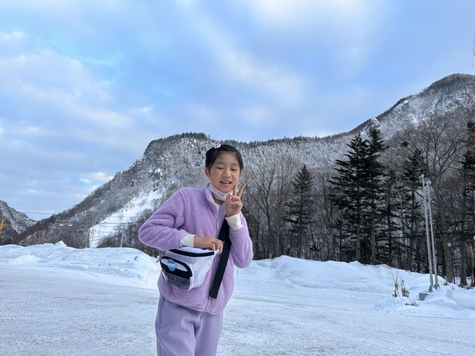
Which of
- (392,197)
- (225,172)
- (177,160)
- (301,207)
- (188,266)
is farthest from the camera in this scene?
(177,160)

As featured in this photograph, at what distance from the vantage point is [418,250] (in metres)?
33.2

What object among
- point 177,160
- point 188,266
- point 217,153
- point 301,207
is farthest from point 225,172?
point 177,160

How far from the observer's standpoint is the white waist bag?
5.14 ft

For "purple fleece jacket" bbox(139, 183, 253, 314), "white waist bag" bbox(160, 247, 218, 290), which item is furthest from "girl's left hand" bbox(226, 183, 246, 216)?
"white waist bag" bbox(160, 247, 218, 290)

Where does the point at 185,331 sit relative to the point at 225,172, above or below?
below

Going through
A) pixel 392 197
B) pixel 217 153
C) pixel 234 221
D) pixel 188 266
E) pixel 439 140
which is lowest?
pixel 188 266

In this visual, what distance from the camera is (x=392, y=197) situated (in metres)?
33.7

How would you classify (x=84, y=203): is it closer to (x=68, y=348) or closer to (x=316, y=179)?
(x=316, y=179)

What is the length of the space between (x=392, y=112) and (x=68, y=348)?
124774 millimetres

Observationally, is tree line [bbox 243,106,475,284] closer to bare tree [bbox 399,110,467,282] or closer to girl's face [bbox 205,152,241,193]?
bare tree [bbox 399,110,467,282]

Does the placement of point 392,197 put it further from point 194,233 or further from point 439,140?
point 194,233

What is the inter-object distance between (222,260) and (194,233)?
0.64 feet

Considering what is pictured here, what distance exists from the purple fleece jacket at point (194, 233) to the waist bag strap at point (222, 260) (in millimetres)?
20

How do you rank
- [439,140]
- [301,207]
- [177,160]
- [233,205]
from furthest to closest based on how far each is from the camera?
[177,160] → [301,207] → [439,140] → [233,205]
